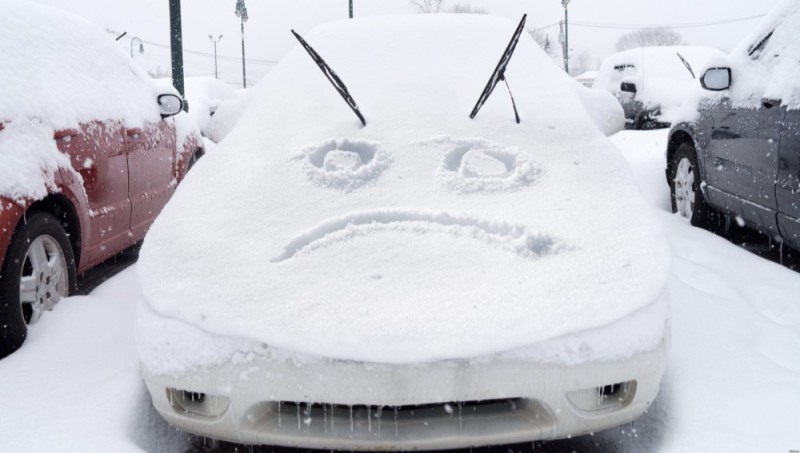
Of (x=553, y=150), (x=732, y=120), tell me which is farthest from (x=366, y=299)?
(x=732, y=120)

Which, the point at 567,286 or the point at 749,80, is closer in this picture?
the point at 567,286

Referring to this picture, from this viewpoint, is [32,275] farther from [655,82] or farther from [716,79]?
[655,82]

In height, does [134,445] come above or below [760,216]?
below

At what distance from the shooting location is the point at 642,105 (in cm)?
1258

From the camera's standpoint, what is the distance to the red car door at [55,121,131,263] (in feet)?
12.2

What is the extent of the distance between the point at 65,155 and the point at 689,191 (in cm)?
438

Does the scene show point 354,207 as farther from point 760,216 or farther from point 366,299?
point 760,216

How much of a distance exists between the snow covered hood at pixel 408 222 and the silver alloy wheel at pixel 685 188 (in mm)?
2250

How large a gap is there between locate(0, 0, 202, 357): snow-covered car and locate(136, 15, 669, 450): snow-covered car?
863 mm

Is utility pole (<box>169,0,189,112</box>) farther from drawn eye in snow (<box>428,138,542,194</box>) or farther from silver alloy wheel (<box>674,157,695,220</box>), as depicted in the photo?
drawn eye in snow (<box>428,138,542,194</box>)

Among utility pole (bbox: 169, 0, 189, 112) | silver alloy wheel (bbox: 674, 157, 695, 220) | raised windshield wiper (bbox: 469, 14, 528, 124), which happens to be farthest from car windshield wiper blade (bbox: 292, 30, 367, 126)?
utility pole (bbox: 169, 0, 189, 112)

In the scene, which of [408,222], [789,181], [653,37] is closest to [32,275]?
[408,222]

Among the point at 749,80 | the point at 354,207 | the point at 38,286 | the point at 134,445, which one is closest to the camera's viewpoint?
the point at 134,445

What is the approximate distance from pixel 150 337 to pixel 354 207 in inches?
34.0
